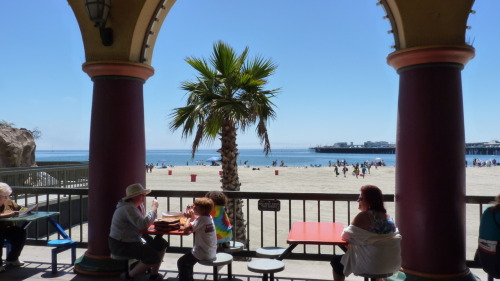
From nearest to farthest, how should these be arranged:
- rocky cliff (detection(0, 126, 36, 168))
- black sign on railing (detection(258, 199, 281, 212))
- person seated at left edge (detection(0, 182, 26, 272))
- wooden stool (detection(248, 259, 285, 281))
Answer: wooden stool (detection(248, 259, 285, 281)) → person seated at left edge (detection(0, 182, 26, 272)) → black sign on railing (detection(258, 199, 281, 212)) → rocky cliff (detection(0, 126, 36, 168))

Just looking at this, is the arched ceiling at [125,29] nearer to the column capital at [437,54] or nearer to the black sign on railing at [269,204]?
the black sign on railing at [269,204]

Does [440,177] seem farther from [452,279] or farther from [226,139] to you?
[226,139]

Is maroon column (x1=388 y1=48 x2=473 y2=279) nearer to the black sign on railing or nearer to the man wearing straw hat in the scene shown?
the black sign on railing

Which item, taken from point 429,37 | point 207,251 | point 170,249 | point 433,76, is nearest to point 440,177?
point 433,76

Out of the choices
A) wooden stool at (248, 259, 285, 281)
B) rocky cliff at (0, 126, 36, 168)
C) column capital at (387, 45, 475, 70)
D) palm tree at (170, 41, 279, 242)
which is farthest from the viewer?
rocky cliff at (0, 126, 36, 168)

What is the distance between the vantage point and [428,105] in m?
4.27

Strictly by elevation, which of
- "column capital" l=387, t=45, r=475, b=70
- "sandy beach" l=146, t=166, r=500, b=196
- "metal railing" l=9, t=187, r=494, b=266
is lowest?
"sandy beach" l=146, t=166, r=500, b=196

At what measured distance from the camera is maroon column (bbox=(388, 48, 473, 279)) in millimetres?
4242

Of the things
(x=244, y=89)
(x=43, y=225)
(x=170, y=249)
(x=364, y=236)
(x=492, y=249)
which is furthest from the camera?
(x=43, y=225)

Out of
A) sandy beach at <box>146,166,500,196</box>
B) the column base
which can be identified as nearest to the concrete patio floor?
the column base

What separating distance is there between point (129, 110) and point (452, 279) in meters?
4.19

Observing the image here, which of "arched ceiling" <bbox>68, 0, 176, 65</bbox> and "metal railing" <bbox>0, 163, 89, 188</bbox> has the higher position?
"arched ceiling" <bbox>68, 0, 176, 65</bbox>

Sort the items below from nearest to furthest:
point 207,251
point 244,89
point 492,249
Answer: point 492,249 < point 207,251 < point 244,89

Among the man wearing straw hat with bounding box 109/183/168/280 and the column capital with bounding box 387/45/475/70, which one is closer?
the column capital with bounding box 387/45/475/70
